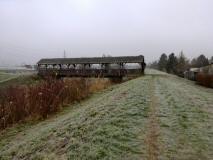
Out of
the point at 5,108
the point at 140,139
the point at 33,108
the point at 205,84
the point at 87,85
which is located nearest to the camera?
the point at 140,139

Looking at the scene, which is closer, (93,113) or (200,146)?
(200,146)

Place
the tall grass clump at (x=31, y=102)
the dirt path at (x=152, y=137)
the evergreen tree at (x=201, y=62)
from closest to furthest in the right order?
the dirt path at (x=152, y=137) < the tall grass clump at (x=31, y=102) < the evergreen tree at (x=201, y=62)

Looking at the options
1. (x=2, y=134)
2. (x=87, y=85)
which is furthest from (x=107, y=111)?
(x=87, y=85)

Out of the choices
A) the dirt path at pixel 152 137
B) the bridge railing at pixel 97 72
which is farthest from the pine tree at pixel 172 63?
the dirt path at pixel 152 137

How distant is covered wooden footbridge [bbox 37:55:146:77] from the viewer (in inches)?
1615

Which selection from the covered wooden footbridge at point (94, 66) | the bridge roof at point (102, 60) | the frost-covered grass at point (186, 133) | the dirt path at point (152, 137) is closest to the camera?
the dirt path at point (152, 137)

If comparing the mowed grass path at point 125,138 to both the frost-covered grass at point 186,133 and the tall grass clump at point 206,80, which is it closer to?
the frost-covered grass at point 186,133

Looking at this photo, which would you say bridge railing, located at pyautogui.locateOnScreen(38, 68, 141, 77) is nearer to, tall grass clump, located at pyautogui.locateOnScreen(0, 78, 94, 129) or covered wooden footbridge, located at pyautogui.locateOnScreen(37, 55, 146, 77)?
covered wooden footbridge, located at pyautogui.locateOnScreen(37, 55, 146, 77)

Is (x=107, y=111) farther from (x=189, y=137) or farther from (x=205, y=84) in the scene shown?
(x=205, y=84)

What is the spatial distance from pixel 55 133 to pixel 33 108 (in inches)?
160

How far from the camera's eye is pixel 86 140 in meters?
5.79

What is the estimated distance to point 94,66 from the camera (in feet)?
159

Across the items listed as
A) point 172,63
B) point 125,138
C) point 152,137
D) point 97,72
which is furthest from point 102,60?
point 172,63

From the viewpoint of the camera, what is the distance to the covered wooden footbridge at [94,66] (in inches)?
1615
